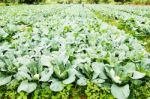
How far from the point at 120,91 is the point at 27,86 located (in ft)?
4.36

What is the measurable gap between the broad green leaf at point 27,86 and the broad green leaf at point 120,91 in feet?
3.73

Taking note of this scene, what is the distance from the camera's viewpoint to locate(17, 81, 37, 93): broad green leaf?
3.76 metres

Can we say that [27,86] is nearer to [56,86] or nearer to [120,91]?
[56,86]

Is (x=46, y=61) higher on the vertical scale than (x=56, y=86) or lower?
higher

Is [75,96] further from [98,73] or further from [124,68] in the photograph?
[124,68]

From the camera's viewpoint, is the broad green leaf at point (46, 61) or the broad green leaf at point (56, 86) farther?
the broad green leaf at point (46, 61)

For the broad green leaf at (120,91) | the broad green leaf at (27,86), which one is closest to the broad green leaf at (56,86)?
the broad green leaf at (27,86)

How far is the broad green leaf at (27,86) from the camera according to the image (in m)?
3.76

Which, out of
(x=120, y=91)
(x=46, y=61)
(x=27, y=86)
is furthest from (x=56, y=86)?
(x=120, y=91)

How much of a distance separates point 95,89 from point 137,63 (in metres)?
1.06

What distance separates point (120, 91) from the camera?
3670mm

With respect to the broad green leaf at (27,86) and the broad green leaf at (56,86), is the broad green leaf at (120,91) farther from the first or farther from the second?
the broad green leaf at (27,86)

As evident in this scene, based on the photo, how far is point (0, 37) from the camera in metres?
7.07

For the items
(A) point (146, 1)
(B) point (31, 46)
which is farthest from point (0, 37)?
(A) point (146, 1)
